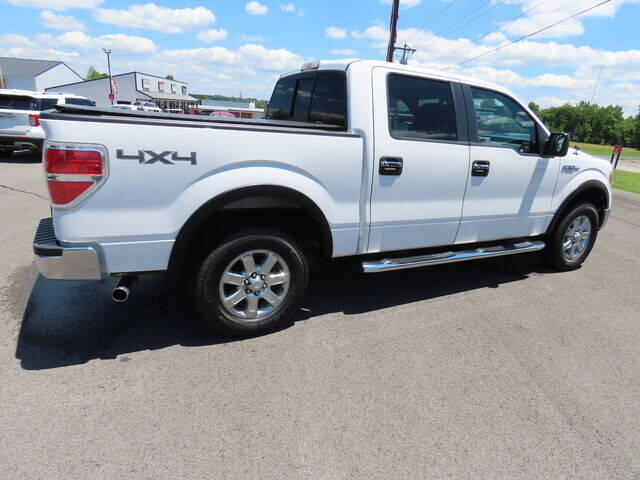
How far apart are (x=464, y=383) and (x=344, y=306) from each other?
4.56 ft

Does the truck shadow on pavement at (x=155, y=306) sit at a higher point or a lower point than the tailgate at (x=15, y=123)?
lower

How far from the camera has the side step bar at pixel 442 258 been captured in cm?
362

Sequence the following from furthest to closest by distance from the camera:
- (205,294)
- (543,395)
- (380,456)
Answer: (205,294), (543,395), (380,456)

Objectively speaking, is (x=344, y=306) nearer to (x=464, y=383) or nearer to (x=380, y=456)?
(x=464, y=383)

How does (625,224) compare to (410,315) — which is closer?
(410,315)

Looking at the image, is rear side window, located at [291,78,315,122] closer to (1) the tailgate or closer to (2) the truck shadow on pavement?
(2) the truck shadow on pavement

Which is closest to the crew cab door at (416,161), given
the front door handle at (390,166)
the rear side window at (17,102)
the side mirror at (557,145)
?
the front door handle at (390,166)

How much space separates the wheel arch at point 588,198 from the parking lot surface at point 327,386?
3.01ft

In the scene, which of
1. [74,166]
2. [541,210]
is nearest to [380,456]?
[74,166]

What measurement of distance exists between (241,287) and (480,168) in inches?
94.5

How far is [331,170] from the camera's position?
3.21 m

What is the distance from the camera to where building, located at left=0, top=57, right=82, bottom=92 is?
189 ft

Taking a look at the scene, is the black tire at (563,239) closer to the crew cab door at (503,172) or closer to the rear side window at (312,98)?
the crew cab door at (503,172)

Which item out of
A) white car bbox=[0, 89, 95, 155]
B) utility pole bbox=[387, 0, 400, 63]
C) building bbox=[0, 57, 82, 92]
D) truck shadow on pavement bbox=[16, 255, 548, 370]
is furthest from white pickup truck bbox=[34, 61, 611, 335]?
building bbox=[0, 57, 82, 92]
